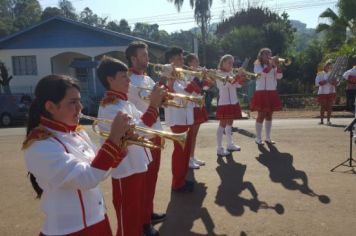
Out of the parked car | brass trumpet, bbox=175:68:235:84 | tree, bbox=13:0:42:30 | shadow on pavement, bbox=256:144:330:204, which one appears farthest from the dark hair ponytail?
tree, bbox=13:0:42:30

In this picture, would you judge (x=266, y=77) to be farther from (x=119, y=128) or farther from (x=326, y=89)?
(x=119, y=128)

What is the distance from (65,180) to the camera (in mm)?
2318

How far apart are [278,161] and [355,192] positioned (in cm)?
191

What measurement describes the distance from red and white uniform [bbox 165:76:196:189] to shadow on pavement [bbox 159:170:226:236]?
265mm

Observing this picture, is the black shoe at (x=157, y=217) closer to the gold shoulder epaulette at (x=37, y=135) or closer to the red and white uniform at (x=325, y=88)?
the gold shoulder epaulette at (x=37, y=135)

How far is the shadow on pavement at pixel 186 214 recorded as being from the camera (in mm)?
4528

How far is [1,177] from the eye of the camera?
7.46m

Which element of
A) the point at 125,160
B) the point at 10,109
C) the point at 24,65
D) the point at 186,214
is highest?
the point at 24,65

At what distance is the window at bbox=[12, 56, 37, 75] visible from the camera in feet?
80.3

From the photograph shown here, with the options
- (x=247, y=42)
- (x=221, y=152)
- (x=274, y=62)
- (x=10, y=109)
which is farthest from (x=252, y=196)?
(x=247, y=42)

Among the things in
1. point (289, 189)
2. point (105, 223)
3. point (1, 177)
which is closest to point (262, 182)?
point (289, 189)

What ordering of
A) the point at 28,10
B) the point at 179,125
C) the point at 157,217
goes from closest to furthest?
the point at 157,217 < the point at 179,125 < the point at 28,10

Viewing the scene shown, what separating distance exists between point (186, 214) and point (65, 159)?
288cm

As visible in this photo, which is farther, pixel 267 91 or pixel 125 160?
pixel 267 91
